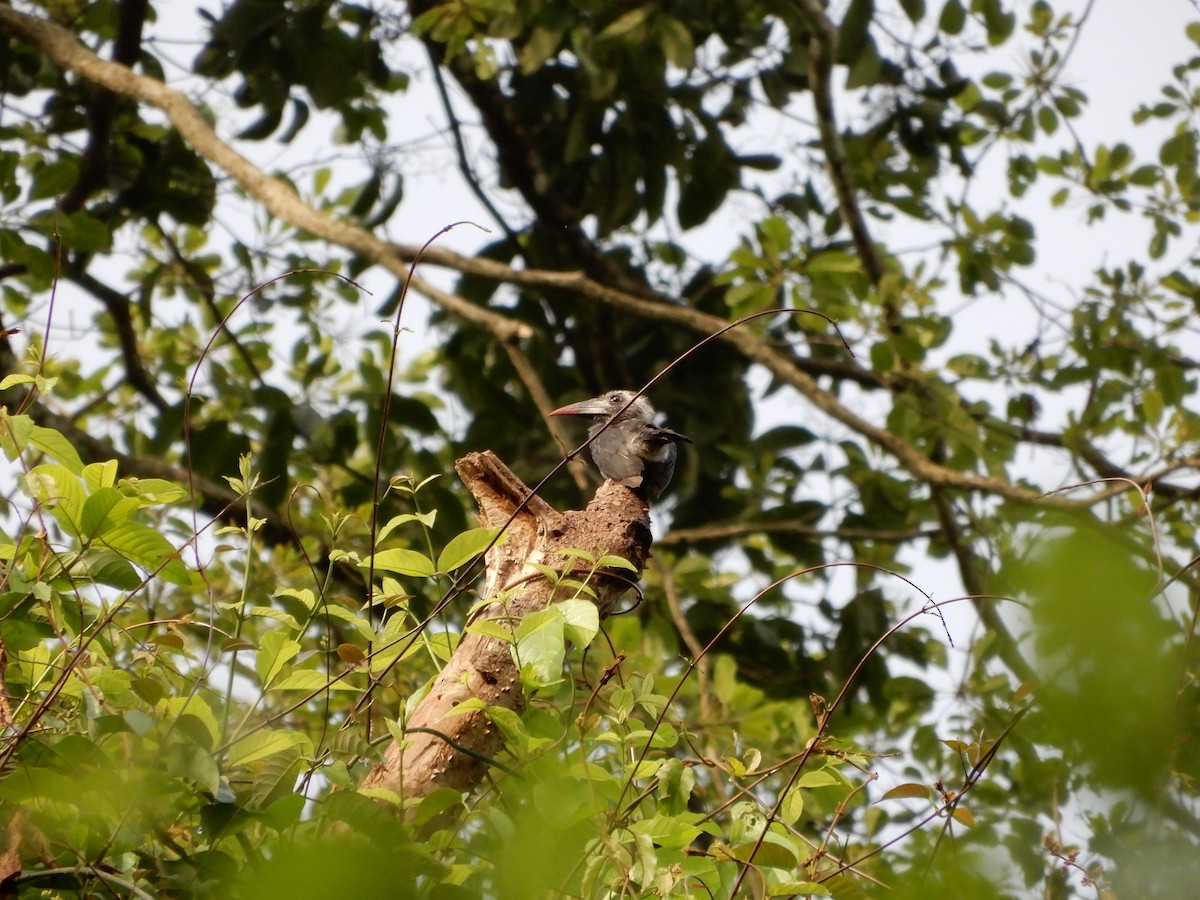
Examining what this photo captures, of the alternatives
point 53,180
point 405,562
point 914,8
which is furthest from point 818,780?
point 914,8

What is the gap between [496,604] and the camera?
205 cm

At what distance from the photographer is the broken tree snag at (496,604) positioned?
1.89m

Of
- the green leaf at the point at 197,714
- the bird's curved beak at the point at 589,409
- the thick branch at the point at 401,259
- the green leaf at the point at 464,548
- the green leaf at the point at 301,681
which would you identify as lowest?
the green leaf at the point at 197,714

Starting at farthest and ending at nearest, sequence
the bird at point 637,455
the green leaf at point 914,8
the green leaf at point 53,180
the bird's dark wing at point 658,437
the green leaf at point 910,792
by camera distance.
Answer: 1. the green leaf at point 914,8
2. the green leaf at point 53,180
3. the bird's dark wing at point 658,437
4. the bird at point 637,455
5. the green leaf at point 910,792

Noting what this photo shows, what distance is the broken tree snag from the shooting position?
74.4 inches

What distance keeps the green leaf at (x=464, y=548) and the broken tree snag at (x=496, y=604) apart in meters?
0.09

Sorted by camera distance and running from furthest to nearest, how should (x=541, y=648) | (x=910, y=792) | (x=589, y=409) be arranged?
1. (x=589, y=409)
2. (x=910, y=792)
3. (x=541, y=648)

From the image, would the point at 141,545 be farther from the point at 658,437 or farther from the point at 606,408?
the point at 606,408

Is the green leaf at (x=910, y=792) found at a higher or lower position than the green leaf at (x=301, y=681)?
higher

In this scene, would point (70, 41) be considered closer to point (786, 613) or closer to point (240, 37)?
point (240, 37)

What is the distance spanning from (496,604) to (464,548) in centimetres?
19

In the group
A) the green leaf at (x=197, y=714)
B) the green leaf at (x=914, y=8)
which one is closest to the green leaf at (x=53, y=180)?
the green leaf at (x=197, y=714)

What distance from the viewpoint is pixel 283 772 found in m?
1.62

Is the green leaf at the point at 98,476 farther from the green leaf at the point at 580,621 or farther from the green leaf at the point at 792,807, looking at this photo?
the green leaf at the point at 792,807
